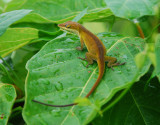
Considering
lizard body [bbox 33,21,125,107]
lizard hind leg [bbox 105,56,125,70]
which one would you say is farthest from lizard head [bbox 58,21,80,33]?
lizard hind leg [bbox 105,56,125,70]

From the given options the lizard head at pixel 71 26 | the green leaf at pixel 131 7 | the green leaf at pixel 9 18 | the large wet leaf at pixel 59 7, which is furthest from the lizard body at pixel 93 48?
the green leaf at pixel 9 18

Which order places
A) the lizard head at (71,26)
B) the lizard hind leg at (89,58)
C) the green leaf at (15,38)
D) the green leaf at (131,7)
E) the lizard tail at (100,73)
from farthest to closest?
the lizard head at (71,26) → the green leaf at (15,38) → the lizard hind leg at (89,58) → the green leaf at (131,7) → the lizard tail at (100,73)

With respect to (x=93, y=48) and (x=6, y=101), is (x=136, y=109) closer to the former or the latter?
(x=93, y=48)

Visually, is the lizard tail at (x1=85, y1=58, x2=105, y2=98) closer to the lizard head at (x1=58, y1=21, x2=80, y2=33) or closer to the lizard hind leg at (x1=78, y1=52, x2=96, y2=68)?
the lizard hind leg at (x1=78, y1=52, x2=96, y2=68)

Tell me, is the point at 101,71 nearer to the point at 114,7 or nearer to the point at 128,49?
the point at 128,49

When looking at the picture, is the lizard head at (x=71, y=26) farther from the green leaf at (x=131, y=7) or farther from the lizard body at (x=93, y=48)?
the green leaf at (x=131, y=7)
